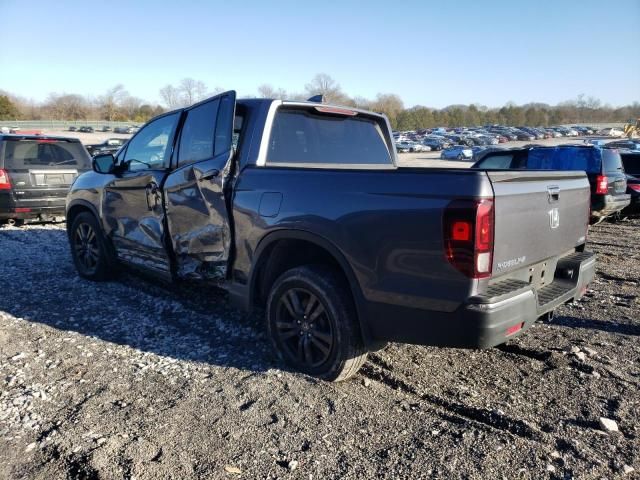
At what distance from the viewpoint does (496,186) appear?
2.62 metres

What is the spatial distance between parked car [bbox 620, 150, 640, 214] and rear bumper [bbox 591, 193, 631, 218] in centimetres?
169

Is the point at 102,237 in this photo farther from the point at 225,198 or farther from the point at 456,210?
the point at 456,210

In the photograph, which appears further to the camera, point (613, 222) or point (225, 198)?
point (613, 222)

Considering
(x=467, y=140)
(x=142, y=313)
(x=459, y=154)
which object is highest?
(x=142, y=313)

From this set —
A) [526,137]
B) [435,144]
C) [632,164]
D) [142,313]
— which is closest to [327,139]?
[142,313]

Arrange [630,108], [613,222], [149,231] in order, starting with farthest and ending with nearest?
[630,108] → [613,222] → [149,231]

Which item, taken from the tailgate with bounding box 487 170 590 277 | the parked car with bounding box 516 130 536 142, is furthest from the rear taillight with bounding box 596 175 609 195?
the parked car with bounding box 516 130 536 142

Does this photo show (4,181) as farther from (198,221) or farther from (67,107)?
(67,107)

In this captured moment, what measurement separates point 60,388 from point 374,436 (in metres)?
2.15

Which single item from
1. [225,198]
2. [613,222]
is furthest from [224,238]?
[613,222]

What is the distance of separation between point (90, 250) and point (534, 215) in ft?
16.4

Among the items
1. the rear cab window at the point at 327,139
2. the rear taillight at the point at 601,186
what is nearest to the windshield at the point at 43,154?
the rear cab window at the point at 327,139

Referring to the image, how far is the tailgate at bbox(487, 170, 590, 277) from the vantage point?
2.69m

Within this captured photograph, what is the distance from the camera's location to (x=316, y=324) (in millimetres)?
3377
